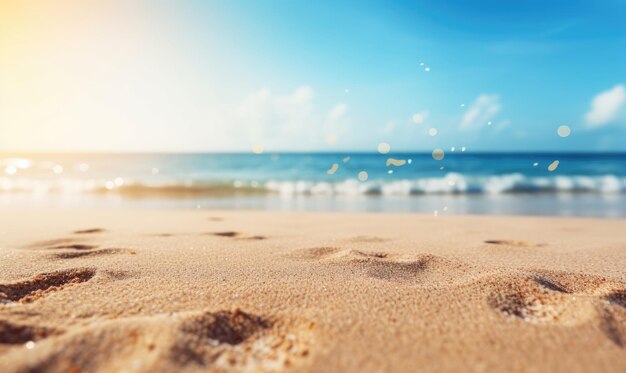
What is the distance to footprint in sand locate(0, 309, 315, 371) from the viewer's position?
1.21m

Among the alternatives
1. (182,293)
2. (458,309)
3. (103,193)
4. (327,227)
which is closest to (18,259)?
(182,293)

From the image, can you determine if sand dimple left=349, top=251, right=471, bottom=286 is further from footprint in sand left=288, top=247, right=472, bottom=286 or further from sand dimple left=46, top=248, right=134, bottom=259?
sand dimple left=46, top=248, right=134, bottom=259

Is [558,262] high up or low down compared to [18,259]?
down

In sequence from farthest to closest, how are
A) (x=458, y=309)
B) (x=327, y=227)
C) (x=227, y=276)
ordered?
1. (x=327, y=227)
2. (x=227, y=276)
3. (x=458, y=309)

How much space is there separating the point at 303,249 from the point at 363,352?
1514 millimetres

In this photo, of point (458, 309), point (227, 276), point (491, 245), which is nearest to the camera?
point (458, 309)

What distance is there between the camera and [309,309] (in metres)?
1.61

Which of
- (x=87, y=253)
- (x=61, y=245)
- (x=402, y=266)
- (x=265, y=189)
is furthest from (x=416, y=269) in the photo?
(x=265, y=189)

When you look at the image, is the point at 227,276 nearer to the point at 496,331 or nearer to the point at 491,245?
the point at 496,331

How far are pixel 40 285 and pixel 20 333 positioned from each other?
0.67m

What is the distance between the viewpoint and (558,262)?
2.54 metres

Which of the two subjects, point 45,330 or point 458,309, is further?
point 458,309

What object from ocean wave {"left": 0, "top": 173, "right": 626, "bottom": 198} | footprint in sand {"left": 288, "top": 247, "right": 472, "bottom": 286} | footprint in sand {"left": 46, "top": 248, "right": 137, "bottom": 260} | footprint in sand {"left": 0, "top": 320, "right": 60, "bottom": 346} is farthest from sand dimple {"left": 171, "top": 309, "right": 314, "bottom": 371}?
ocean wave {"left": 0, "top": 173, "right": 626, "bottom": 198}

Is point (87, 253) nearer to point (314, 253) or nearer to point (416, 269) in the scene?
point (314, 253)
